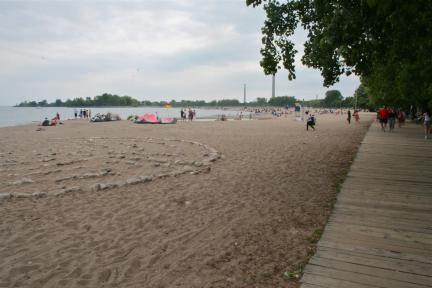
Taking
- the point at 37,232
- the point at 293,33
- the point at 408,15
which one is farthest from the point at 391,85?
the point at 37,232

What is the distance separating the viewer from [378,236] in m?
5.03

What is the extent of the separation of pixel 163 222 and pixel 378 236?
3875mm

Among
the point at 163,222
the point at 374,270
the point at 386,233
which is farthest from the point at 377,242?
the point at 163,222

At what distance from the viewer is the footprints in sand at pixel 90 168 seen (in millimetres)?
9008

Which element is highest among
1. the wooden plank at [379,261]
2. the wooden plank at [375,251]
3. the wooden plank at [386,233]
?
the wooden plank at [386,233]

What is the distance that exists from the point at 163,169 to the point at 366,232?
764 centimetres

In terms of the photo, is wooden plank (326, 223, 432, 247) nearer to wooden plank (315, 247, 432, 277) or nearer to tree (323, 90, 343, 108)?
wooden plank (315, 247, 432, 277)

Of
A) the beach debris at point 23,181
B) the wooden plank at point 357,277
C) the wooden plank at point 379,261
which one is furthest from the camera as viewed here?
the beach debris at point 23,181

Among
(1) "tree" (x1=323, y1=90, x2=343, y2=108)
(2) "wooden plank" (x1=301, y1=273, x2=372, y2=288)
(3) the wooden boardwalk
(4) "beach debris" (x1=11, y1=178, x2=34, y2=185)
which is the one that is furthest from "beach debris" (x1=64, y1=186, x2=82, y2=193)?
(1) "tree" (x1=323, y1=90, x2=343, y2=108)

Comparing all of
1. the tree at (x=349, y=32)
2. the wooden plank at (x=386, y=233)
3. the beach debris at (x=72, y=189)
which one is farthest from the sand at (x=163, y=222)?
the tree at (x=349, y=32)

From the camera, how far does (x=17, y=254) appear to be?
495 centimetres

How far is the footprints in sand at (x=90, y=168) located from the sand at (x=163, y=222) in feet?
0.18

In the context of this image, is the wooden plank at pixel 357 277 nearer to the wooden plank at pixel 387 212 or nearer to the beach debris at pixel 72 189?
the wooden plank at pixel 387 212

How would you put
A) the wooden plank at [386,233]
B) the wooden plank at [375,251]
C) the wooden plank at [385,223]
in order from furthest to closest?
the wooden plank at [385,223]
the wooden plank at [386,233]
the wooden plank at [375,251]
